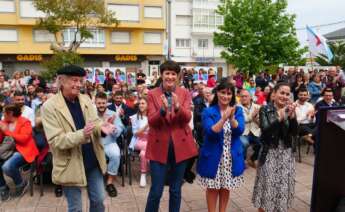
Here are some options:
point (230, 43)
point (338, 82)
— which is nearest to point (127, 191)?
point (338, 82)

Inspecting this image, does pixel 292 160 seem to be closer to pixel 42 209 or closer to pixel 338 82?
pixel 42 209

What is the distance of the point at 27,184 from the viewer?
4949 millimetres

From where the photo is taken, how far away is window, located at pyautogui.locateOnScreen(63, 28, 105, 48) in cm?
3091

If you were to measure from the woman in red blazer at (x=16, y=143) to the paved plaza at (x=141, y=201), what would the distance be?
13.8 inches

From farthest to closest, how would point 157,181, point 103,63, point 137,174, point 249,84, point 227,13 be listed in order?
point 103,63, point 227,13, point 249,84, point 137,174, point 157,181

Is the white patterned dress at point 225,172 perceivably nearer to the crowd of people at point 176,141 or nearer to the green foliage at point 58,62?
the crowd of people at point 176,141

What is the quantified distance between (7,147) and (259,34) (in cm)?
2179

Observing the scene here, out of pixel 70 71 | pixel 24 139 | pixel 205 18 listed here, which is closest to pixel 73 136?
pixel 70 71

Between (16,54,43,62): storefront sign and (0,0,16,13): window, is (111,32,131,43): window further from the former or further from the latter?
(0,0,16,13): window

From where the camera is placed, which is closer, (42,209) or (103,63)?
(42,209)

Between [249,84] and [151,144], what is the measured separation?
993 cm

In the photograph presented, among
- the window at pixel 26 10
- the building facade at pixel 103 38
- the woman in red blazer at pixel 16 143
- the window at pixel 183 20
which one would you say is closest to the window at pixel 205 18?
the window at pixel 183 20

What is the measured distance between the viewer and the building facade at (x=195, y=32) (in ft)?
129

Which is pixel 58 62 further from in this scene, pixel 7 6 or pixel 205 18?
pixel 205 18
